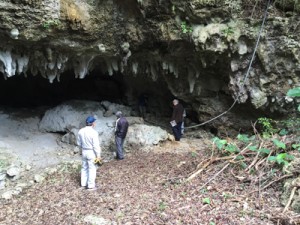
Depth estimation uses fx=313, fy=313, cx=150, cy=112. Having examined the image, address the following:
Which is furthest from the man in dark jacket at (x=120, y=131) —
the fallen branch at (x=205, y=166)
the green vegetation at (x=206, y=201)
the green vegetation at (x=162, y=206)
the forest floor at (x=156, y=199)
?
the green vegetation at (x=206, y=201)

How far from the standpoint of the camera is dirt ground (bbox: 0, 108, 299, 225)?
534cm

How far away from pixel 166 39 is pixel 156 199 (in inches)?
208

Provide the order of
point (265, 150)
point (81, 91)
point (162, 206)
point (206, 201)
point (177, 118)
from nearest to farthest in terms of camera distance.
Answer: point (206, 201)
point (162, 206)
point (265, 150)
point (177, 118)
point (81, 91)

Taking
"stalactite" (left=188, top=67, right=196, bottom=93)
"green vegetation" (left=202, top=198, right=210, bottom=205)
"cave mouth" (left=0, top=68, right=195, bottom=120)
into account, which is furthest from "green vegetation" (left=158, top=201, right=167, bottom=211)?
"cave mouth" (left=0, top=68, right=195, bottom=120)

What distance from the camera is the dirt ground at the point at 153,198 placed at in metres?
5.34

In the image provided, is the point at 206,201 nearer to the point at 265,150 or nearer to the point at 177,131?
the point at 265,150

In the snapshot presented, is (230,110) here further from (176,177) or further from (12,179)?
(12,179)

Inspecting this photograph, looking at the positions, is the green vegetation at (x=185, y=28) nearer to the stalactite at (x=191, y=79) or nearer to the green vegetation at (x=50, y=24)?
the stalactite at (x=191, y=79)

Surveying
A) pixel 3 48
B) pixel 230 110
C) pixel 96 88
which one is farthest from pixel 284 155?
pixel 96 88

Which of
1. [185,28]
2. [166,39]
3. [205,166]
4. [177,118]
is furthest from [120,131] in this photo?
[185,28]

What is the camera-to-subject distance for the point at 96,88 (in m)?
16.5

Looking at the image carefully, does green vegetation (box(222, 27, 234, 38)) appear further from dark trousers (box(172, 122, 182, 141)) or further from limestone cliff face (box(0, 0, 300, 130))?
dark trousers (box(172, 122, 182, 141))

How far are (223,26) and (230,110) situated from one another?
148 inches

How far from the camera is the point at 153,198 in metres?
6.20
